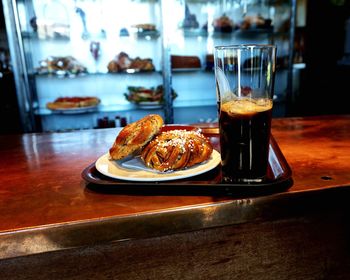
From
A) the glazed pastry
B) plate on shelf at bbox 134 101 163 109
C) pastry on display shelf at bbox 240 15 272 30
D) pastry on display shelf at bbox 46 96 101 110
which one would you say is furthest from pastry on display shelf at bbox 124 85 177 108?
the glazed pastry

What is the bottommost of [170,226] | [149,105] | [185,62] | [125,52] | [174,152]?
[149,105]

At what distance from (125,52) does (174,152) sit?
238cm

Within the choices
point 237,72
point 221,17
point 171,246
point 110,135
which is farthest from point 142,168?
point 221,17

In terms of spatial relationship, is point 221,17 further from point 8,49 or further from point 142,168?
point 142,168

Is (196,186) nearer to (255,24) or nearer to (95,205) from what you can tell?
(95,205)

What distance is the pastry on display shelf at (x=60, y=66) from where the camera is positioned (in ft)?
8.67

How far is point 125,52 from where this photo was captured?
288 cm

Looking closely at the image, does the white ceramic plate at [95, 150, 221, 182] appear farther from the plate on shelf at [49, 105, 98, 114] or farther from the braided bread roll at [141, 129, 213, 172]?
the plate on shelf at [49, 105, 98, 114]

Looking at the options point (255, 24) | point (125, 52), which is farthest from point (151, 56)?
point (255, 24)

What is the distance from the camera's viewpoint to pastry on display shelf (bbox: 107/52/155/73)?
108 inches

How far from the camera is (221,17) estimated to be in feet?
9.36

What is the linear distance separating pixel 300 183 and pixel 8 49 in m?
2.56

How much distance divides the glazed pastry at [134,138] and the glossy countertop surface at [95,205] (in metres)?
0.12

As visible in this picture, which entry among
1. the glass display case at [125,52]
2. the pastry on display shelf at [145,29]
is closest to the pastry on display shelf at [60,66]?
the glass display case at [125,52]
